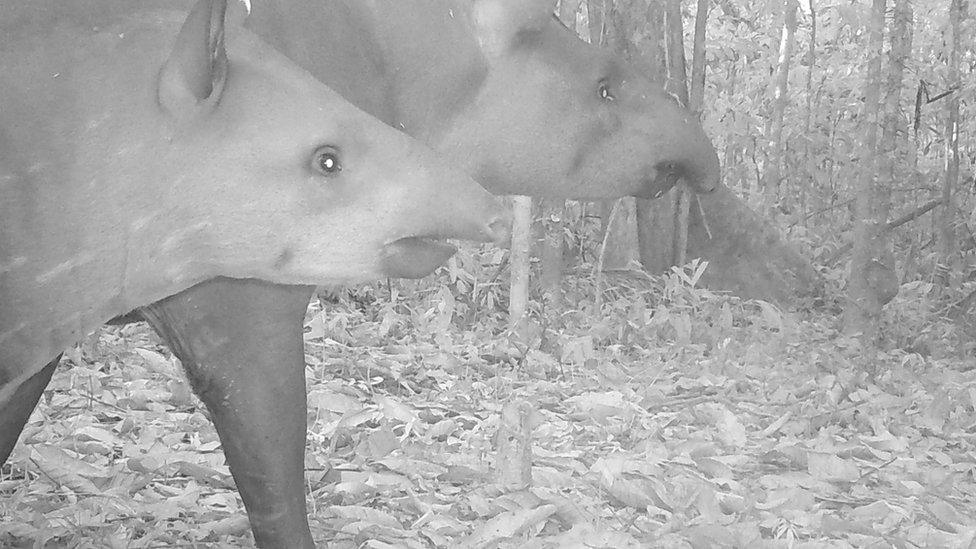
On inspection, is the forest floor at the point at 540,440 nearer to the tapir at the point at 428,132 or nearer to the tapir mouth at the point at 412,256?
the tapir at the point at 428,132

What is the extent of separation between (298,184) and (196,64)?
1.21ft

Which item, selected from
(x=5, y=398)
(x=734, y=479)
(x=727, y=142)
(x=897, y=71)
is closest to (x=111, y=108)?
(x=5, y=398)

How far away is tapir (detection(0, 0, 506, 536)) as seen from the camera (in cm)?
261

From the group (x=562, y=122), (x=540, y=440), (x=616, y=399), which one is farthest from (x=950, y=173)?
(x=562, y=122)

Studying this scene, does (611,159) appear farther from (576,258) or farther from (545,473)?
(576,258)

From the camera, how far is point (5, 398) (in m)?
3.06

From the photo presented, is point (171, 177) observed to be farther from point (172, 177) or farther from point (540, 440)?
point (540, 440)

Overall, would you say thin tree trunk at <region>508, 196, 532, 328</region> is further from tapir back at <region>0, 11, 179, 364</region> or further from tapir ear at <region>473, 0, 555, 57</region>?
tapir back at <region>0, 11, 179, 364</region>

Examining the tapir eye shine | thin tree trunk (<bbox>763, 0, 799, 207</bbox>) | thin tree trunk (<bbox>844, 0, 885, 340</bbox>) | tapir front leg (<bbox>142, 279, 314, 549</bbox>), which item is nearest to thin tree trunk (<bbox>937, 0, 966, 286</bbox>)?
thin tree trunk (<bbox>844, 0, 885, 340</bbox>)

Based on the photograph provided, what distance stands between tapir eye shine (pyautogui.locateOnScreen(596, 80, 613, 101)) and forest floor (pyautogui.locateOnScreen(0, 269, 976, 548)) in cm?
123

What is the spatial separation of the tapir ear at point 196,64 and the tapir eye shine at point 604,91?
6.44 ft

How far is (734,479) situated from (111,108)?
280 cm

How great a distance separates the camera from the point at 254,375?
3.33m

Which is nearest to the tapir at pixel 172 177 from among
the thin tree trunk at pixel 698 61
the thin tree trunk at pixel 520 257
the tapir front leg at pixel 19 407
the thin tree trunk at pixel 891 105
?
the tapir front leg at pixel 19 407
